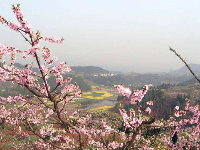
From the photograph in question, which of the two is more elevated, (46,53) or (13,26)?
(13,26)

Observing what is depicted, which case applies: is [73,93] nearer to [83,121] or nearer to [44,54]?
[44,54]

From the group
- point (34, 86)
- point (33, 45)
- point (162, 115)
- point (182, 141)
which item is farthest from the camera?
point (162, 115)

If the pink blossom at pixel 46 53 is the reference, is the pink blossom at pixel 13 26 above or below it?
above

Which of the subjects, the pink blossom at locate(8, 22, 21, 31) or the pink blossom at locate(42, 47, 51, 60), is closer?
the pink blossom at locate(8, 22, 21, 31)

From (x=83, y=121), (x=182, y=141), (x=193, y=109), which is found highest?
(x=193, y=109)

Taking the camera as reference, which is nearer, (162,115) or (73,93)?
(73,93)

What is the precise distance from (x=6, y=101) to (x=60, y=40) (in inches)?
126

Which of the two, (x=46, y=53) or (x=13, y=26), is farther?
(x=46, y=53)

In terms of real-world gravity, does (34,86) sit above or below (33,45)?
below

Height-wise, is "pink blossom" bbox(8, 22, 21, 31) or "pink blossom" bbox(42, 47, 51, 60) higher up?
"pink blossom" bbox(8, 22, 21, 31)

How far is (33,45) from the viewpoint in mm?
4723

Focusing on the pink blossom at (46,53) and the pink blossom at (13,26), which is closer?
the pink blossom at (13,26)

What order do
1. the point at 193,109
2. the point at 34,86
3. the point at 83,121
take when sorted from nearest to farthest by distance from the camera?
the point at 34,86
the point at 193,109
the point at 83,121

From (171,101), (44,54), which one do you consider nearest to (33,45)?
(44,54)
